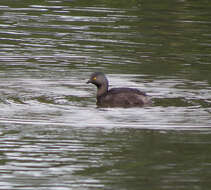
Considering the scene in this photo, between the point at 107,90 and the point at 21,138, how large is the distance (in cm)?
345

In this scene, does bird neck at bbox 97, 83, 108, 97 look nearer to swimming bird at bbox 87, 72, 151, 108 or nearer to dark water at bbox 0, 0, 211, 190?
swimming bird at bbox 87, 72, 151, 108

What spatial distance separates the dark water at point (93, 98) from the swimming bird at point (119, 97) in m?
0.19

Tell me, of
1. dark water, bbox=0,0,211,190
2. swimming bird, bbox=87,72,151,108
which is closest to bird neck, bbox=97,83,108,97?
swimming bird, bbox=87,72,151,108

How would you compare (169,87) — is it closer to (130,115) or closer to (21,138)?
(130,115)

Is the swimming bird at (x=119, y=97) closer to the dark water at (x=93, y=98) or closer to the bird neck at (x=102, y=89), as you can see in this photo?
the bird neck at (x=102, y=89)

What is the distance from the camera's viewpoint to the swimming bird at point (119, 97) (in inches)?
559

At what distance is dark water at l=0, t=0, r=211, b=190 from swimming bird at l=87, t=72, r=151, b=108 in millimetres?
192

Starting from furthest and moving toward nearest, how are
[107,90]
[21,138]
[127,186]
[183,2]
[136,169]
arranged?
[183,2] < [107,90] < [21,138] < [136,169] < [127,186]

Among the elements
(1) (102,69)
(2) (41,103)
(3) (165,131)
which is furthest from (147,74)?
(3) (165,131)

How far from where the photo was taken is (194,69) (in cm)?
1762

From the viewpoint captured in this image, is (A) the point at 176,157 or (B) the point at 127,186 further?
(A) the point at 176,157

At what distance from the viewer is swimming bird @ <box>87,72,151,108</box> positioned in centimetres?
1421

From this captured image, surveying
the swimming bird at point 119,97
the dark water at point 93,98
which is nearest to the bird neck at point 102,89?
the swimming bird at point 119,97

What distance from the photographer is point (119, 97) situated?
571 inches
